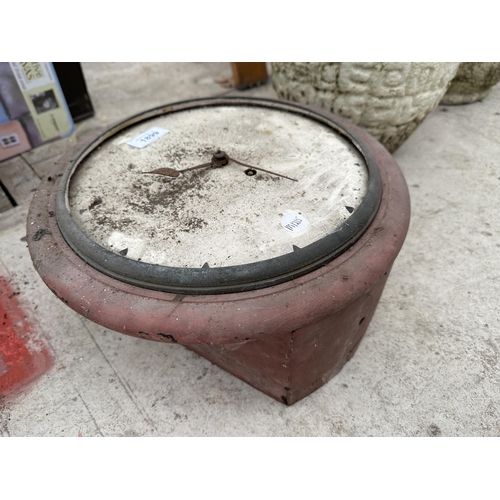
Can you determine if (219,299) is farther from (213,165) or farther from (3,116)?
(3,116)

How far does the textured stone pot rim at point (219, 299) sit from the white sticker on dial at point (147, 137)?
1.88ft

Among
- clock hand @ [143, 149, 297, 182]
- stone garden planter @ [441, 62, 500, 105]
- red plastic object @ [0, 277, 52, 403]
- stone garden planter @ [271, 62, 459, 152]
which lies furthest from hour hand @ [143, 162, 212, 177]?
stone garden planter @ [441, 62, 500, 105]

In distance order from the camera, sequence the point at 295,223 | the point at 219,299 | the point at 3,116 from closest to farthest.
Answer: the point at 219,299, the point at 295,223, the point at 3,116

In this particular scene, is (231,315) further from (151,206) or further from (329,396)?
(329,396)

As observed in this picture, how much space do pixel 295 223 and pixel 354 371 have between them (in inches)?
27.2

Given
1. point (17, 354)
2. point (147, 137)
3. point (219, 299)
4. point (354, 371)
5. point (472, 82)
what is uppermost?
point (147, 137)

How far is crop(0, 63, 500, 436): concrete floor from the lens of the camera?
144 cm

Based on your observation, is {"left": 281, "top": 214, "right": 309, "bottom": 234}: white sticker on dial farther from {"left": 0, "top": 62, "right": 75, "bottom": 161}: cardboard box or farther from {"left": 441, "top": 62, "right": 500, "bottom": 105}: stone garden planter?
{"left": 441, "top": 62, "right": 500, "bottom": 105}: stone garden planter

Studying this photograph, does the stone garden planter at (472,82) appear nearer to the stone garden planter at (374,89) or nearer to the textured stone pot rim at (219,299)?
the stone garden planter at (374,89)

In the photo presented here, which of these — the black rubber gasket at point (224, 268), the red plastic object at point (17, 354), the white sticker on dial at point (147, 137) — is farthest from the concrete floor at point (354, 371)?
the white sticker on dial at point (147, 137)

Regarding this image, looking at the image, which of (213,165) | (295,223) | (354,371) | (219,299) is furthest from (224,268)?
(354,371)

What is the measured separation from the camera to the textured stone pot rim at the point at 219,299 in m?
1.02

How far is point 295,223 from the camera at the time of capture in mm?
1243

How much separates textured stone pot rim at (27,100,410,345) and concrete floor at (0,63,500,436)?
562mm
